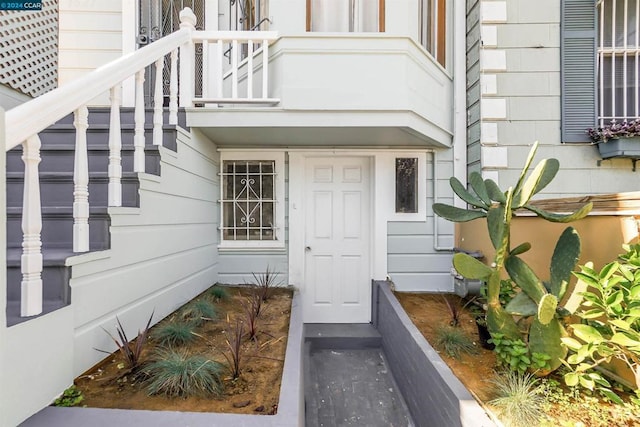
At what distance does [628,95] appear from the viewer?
3.20 meters

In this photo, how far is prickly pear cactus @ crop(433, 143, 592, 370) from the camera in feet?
5.66

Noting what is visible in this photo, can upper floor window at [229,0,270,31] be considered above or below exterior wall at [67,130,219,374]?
above

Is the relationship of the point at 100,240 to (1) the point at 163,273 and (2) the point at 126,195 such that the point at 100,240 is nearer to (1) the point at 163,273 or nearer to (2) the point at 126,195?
(2) the point at 126,195

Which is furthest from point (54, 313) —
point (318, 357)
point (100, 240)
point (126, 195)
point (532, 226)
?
point (532, 226)

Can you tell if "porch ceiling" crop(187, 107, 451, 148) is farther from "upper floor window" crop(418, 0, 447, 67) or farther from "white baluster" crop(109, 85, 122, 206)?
"white baluster" crop(109, 85, 122, 206)

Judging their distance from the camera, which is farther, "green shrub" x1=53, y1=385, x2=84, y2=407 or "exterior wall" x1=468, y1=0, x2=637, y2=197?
"exterior wall" x1=468, y1=0, x2=637, y2=197

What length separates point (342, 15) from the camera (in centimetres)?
306

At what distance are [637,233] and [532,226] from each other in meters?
0.89

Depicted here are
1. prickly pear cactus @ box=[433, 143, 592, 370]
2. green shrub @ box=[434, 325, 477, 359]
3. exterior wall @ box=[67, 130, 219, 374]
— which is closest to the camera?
exterior wall @ box=[67, 130, 219, 374]

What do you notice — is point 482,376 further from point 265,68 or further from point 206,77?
point 206,77

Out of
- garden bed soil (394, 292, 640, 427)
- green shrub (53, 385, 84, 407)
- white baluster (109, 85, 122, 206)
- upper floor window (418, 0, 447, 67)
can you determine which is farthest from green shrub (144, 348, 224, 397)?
upper floor window (418, 0, 447, 67)

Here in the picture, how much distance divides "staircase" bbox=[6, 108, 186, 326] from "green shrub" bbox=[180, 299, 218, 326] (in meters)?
0.91

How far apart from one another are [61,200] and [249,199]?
1948mm
